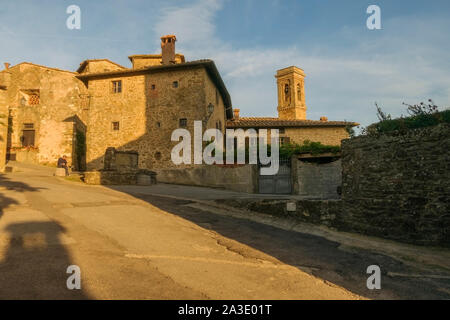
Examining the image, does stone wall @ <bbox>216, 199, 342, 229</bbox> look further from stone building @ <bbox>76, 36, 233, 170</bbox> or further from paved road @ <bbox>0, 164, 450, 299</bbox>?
stone building @ <bbox>76, 36, 233, 170</bbox>

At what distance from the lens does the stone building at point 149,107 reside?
19.0 metres

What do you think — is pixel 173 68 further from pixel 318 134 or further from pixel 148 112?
pixel 318 134

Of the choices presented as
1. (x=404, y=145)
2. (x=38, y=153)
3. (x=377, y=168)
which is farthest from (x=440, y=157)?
(x=38, y=153)

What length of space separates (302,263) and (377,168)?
390 centimetres

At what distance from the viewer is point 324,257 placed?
543 centimetres

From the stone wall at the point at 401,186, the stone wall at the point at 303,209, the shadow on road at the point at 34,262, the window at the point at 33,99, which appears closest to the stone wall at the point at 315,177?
the stone wall at the point at 303,209

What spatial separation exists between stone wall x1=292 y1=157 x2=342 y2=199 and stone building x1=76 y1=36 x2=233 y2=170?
6.54 metres

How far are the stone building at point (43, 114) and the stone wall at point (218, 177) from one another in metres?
10.9

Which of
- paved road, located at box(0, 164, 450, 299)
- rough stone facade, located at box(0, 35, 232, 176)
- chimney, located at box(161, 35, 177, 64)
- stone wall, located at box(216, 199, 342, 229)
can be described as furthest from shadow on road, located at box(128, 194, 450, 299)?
chimney, located at box(161, 35, 177, 64)

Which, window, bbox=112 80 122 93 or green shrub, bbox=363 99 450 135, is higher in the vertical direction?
window, bbox=112 80 122 93

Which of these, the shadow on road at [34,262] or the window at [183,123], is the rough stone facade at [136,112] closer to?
the window at [183,123]

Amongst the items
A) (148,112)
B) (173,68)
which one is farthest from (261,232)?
(173,68)

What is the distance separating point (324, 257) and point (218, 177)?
39.2 ft

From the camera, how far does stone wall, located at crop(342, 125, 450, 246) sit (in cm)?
637
